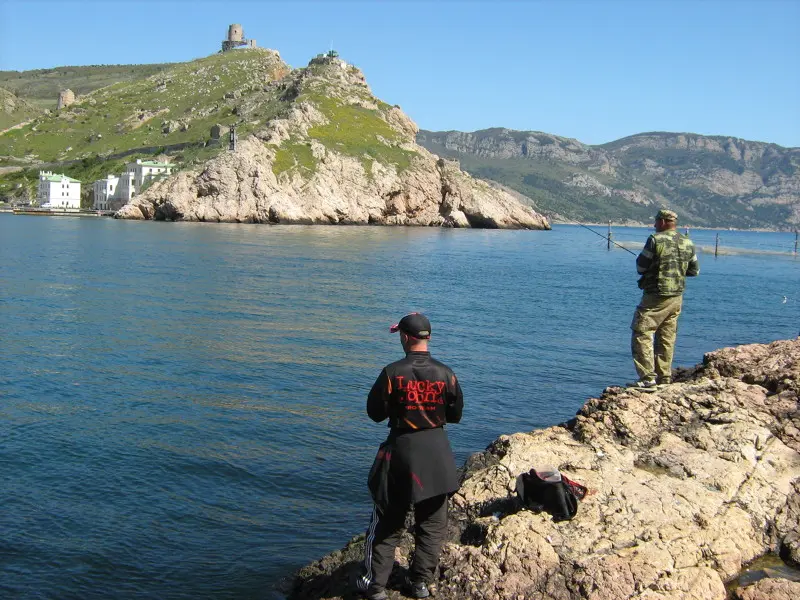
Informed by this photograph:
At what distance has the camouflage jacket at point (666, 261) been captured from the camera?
1164 cm

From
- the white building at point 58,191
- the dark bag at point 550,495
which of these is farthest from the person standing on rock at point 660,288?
the white building at point 58,191

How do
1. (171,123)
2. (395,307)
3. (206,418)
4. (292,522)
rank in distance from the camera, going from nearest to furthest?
(292,522), (206,418), (395,307), (171,123)

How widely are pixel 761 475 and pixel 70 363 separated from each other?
54.2 feet

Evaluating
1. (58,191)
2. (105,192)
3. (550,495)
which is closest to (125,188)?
(105,192)

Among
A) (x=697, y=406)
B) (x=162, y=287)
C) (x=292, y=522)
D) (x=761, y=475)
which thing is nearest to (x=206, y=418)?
(x=292, y=522)

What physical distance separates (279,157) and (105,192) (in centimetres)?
3714

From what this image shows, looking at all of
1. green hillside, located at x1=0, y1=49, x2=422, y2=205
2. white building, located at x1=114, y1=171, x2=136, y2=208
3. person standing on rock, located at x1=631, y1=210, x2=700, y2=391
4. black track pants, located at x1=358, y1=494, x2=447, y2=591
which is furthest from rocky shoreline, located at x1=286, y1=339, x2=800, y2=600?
white building, located at x1=114, y1=171, x2=136, y2=208

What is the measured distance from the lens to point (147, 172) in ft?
444

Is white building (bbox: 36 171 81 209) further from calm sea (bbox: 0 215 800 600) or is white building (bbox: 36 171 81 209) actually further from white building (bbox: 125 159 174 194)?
calm sea (bbox: 0 215 800 600)

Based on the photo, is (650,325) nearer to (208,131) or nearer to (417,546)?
(417,546)

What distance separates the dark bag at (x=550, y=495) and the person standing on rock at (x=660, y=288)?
408 centimetres

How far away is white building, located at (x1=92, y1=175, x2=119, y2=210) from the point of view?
142125 mm

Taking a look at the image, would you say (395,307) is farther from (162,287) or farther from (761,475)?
(761,475)

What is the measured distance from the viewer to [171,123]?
583ft
